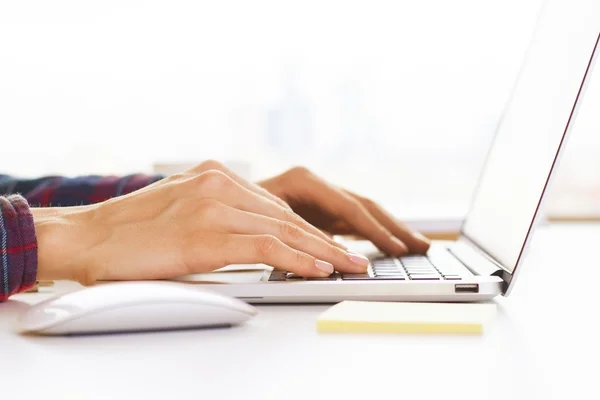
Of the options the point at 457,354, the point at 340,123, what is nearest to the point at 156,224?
the point at 457,354

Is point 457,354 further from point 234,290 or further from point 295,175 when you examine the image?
point 295,175

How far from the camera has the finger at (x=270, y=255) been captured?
25.2 inches

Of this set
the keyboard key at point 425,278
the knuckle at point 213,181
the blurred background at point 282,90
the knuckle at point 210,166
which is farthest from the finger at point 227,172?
the blurred background at point 282,90

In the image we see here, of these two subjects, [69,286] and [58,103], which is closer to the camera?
[69,286]

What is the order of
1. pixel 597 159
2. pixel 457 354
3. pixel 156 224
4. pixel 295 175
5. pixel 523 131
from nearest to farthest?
pixel 457 354 → pixel 156 224 → pixel 523 131 → pixel 295 175 → pixel 597 159

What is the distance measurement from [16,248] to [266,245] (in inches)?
9.4

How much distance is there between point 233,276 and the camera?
746 mm

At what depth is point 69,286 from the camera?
0.85 meters

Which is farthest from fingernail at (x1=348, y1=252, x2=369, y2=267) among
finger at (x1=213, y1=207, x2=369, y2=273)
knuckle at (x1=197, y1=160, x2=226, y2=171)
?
knuckle at (x1=197, y1=160, x2=226, y2=171)

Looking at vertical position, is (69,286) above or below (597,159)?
below

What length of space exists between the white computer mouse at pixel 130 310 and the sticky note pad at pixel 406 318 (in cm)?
8

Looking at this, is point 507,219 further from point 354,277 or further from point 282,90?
point 282,90

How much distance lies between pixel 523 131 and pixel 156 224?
0.45 m

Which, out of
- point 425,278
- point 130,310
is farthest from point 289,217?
point 130,310
